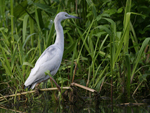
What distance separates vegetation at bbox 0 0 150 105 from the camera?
3.95 m

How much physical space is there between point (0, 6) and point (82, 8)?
1703 mm

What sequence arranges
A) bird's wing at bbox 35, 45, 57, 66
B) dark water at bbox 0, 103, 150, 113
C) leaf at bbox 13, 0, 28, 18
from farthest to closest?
1. leaf at bbox 13, 0, 28, 18
2. bird's wing at bbox 35, 45, 57, 66
3. dark water at bbox 0, 103, 150, 113

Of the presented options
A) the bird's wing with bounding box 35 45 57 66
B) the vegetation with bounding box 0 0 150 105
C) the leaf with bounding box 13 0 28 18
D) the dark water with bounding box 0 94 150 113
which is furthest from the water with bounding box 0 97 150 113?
the leaf with bounding box 13 0 28 18

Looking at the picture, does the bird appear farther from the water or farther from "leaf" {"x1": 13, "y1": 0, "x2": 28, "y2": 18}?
"leaf" {"x1": 13, "y1": 0, "x2": 28, "y2": 18}

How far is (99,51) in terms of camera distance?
4273 mm

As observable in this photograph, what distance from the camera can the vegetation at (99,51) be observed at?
395 centimetres

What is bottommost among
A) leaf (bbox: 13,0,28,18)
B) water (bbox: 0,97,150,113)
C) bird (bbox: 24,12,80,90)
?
water (bbox: 0,97,150,113)

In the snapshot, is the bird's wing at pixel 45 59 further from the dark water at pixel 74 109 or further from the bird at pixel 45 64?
the dark water at pixel 74 109

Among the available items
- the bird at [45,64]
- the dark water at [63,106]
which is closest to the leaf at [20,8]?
the bird at [45,64]

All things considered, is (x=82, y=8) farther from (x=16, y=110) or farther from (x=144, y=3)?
(x=16, y=110)

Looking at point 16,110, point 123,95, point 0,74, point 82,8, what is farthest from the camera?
point 82,8

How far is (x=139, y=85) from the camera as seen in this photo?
404 centimetres

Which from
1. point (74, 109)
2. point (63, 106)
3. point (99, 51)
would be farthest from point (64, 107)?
point (99, 51)

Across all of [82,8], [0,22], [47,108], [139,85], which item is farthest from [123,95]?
[0,22]
